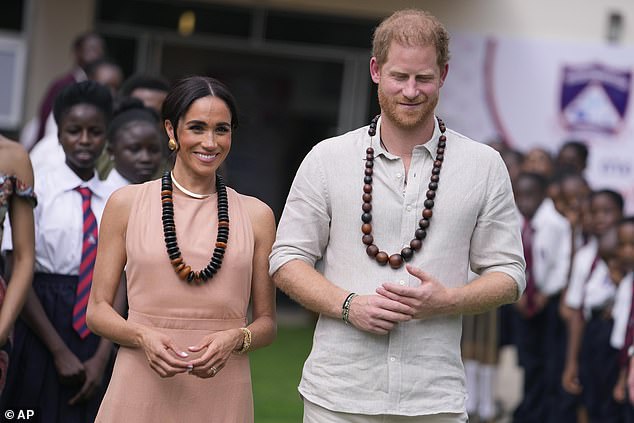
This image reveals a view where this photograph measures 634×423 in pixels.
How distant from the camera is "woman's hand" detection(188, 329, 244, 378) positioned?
410 cm

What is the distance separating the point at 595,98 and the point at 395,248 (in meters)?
9.12

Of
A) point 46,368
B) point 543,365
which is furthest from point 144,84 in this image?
point 543,365

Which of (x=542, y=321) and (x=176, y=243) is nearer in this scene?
(x=176, y=243)

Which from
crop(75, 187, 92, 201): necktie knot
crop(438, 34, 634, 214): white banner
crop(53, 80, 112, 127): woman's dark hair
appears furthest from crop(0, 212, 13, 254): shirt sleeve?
crop(438, 34, 634, 214): white banner

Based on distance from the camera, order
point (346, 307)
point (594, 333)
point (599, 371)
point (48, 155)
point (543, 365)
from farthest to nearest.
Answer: point (543, 365) → point (594, 333) → point (599, 371) → point (48, 155) → point (346, 307)

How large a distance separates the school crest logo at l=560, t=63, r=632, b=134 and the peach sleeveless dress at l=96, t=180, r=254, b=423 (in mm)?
9148

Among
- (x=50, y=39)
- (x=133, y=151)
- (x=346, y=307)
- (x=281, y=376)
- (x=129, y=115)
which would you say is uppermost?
(x=50, y=39)

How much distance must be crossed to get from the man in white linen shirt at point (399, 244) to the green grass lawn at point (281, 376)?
4.95 m

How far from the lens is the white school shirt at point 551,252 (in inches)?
393

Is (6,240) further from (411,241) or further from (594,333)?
(594,333)

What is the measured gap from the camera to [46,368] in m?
5.50

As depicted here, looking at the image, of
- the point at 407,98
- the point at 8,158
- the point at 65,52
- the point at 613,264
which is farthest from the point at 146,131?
the point at 65,52

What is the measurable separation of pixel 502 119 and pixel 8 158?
27.6 ft

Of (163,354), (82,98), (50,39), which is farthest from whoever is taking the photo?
(50,39)
